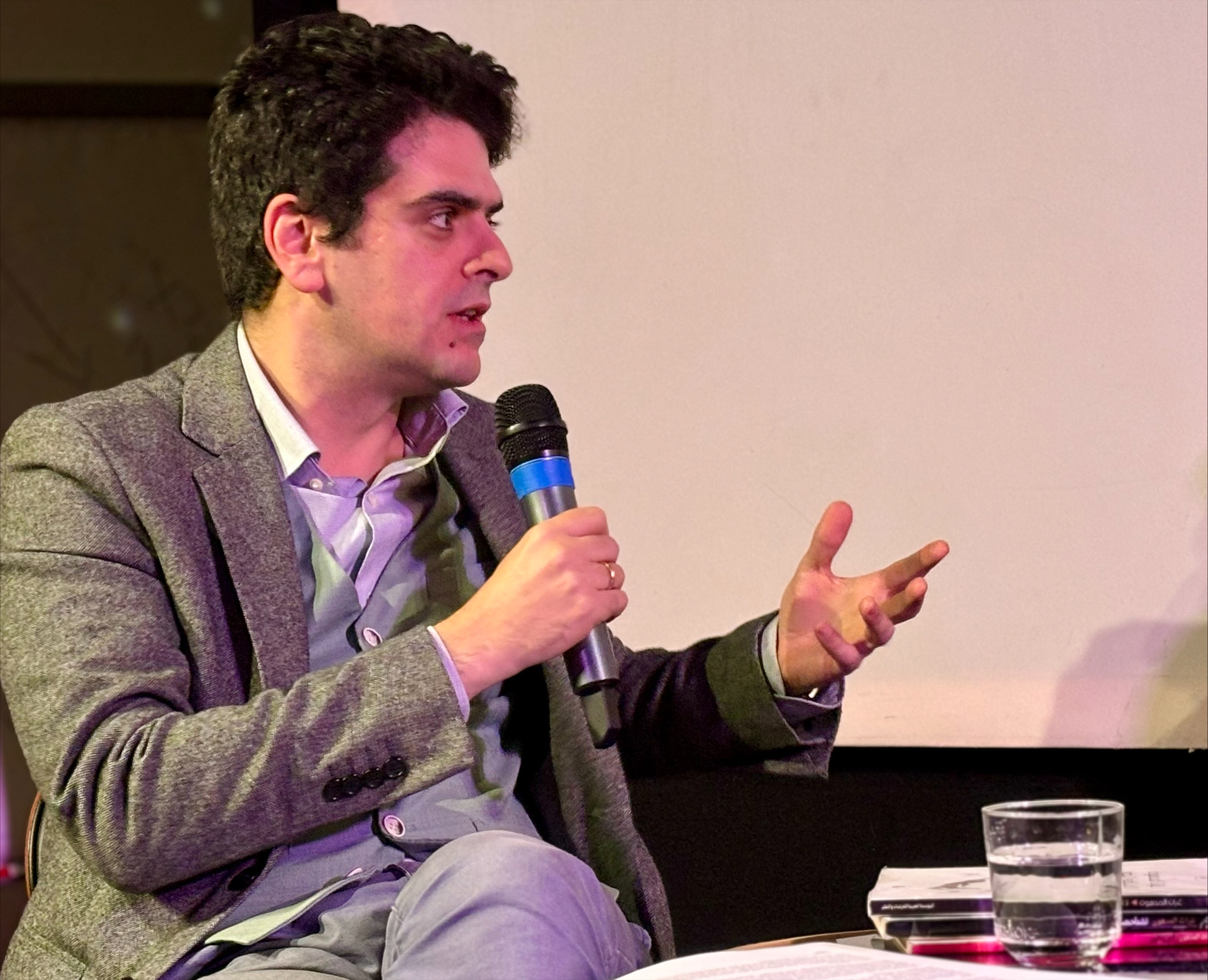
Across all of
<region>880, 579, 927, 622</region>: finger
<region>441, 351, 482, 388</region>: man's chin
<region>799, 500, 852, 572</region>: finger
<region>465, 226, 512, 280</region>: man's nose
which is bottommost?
<region>880, 579, 927, 622</region>: finger

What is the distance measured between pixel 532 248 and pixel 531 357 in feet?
0.56

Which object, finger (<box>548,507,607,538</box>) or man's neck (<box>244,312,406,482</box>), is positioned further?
man's neck (<box>244,312,406,482</box>)

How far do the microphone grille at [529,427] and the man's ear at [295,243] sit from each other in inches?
13.9

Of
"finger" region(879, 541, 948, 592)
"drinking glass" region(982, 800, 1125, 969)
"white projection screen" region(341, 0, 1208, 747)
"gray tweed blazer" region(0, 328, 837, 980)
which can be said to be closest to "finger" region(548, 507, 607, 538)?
"gray tweed blazer" region(0, 328, 837, 980)

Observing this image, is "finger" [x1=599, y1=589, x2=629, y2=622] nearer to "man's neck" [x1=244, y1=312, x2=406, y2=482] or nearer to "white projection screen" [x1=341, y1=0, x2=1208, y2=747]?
"man's neck" [x1=244, y1=312, x2=406, y2=482]

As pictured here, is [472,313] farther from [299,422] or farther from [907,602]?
[907,602]

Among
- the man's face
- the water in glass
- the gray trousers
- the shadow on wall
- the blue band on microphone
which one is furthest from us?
the shadow on wall

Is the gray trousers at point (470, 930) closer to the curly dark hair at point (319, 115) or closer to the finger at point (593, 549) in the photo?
the finger at point (593, 549)

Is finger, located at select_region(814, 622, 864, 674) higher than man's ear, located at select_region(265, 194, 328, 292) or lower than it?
lower

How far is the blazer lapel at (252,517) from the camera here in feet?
4.62

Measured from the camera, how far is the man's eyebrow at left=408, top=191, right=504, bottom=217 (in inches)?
64.7

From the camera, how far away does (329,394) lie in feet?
5.37

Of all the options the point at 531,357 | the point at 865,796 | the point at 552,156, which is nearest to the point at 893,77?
the point at 552,156

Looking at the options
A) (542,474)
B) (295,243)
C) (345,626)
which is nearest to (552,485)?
(542,474)
